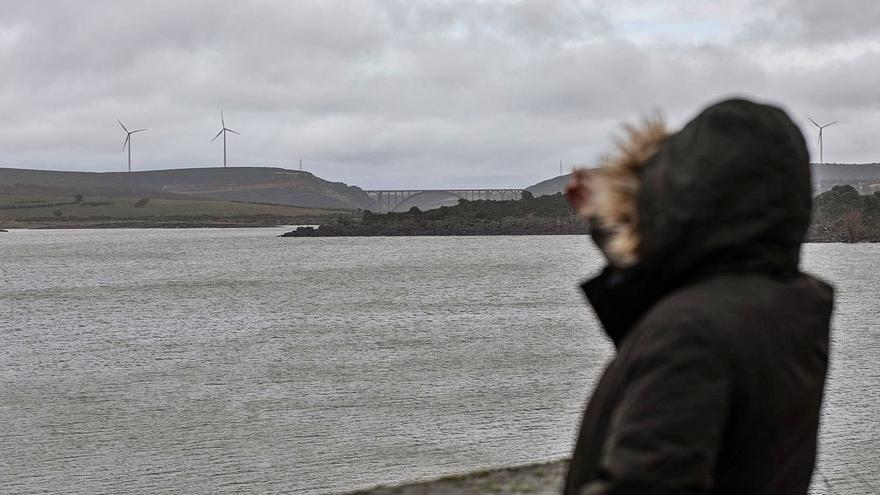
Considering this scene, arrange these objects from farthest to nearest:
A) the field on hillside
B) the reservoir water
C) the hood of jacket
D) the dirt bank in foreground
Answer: the field on hillside < the reservoir water < the dirt bank in foreground < the hood of jacket

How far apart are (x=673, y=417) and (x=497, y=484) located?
656 centimetres

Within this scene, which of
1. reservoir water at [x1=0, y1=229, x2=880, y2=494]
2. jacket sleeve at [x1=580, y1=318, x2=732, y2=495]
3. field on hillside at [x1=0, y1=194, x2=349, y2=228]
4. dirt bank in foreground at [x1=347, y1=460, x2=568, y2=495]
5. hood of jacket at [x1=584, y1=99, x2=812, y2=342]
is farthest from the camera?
field on hillside at [x1=0, y1=194, x2=349, y2=228]

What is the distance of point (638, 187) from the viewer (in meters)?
1.97

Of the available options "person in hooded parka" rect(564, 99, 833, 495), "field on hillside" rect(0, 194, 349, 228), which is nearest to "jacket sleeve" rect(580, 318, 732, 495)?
"person in hooded parka" rect(564, 99, 833, 495)

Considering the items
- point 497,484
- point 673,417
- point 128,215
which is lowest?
point 497,484

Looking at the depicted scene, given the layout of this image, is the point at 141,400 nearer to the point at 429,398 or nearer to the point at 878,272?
the point at 429,398

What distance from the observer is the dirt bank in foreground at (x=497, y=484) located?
7938 mm

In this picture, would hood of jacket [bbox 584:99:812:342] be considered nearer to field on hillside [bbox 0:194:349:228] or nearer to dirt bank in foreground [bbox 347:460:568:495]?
dirt bank in foreground [bbox 347:460:568:495]

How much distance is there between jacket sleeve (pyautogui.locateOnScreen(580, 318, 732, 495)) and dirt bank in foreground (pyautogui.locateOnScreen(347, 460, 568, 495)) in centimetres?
614

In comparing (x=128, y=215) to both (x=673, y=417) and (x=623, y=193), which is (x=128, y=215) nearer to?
(x=623, y=193)

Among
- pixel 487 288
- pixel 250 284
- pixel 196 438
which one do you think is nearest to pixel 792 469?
pixel 196 438

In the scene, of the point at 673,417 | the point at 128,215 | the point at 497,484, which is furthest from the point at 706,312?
the point at 128,215

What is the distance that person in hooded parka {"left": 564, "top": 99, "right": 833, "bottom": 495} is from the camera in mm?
1736

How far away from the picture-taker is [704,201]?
72.9 inches
